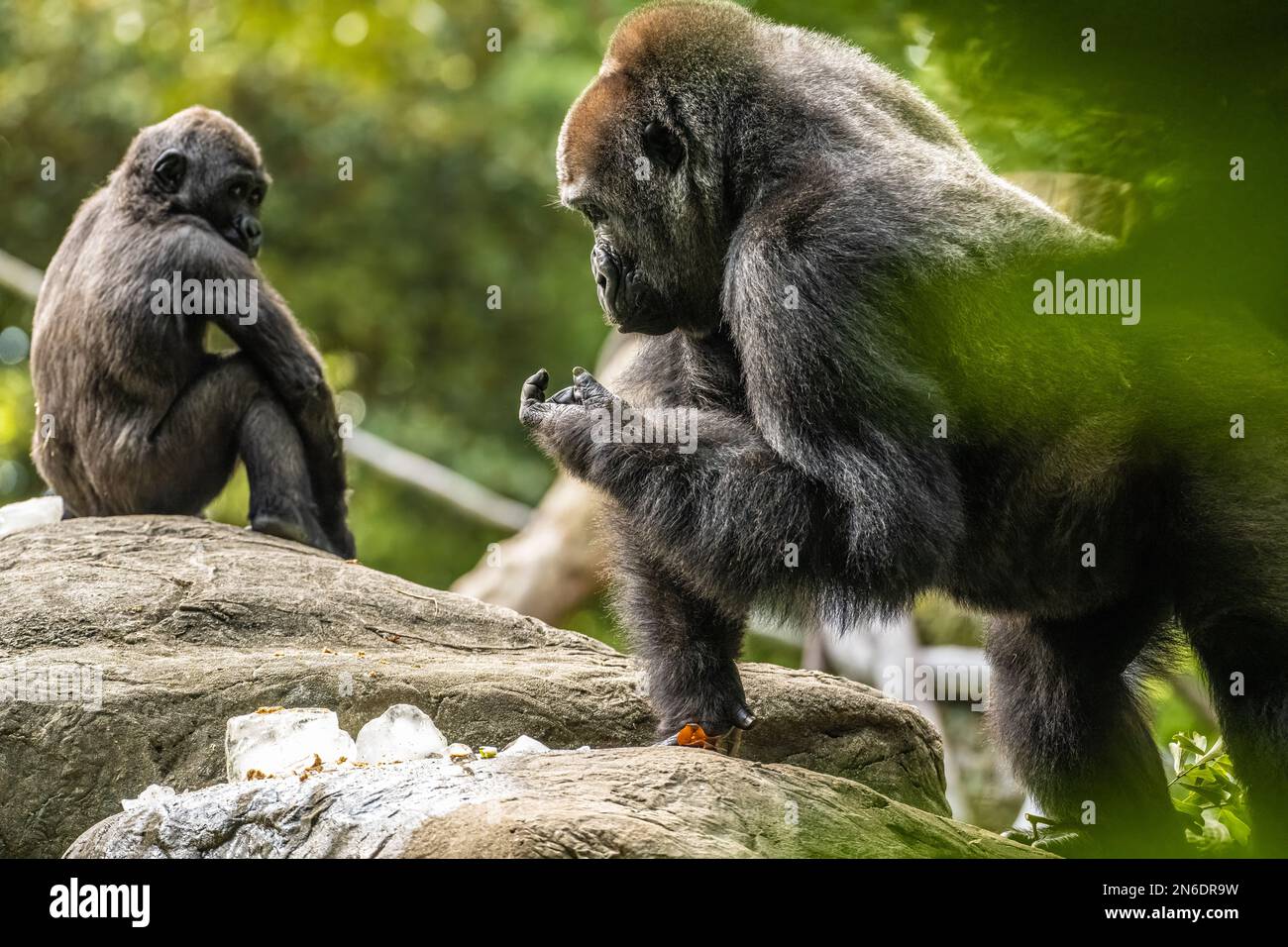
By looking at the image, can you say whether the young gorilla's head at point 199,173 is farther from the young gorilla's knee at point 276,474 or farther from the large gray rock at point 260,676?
the large gray rock at point 260,676

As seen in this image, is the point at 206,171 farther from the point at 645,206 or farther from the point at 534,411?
the point at 534,411

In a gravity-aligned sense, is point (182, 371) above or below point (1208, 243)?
above

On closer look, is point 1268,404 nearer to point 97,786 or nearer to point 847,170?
point 847,170

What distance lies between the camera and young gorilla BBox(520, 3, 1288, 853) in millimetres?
4047

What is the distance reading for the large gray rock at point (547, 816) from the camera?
324cm

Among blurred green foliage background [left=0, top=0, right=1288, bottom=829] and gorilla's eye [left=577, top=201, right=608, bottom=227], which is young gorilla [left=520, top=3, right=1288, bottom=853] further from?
blurred green foliage background [left=0, top=0, right=1288, bottom=829]

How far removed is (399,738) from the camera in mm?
4293

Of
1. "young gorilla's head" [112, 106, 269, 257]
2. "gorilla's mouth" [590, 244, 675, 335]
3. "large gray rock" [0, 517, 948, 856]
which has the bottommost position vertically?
"large gray rock" [0, 517, 948, 856]

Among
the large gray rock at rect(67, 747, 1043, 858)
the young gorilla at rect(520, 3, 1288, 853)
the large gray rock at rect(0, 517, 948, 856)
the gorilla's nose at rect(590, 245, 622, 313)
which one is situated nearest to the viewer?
the large gray rock at rect(67, 747, 1043, 858)

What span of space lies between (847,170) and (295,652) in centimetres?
258

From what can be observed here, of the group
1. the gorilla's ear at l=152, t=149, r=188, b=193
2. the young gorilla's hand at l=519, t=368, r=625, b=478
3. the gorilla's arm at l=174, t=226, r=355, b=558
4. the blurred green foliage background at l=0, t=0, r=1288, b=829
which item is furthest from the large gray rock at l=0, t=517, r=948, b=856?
the blurred green foliage background at l=0, t=0, r=1288, b=829

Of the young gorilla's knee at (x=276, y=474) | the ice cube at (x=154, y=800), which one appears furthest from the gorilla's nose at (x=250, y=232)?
the ice cube at (x=154, y=800)
